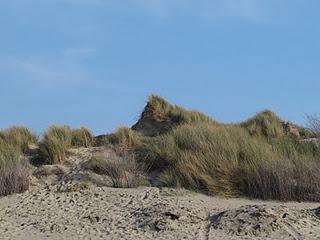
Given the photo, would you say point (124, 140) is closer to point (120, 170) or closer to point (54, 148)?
point (54, 148)

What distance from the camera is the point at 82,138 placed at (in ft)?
59.3

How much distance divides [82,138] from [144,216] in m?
6.65

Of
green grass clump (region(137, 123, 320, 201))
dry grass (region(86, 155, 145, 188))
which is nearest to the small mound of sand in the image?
green grass clump (region(137, 123, 320, 201))

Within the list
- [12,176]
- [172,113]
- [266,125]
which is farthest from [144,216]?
[172,113]

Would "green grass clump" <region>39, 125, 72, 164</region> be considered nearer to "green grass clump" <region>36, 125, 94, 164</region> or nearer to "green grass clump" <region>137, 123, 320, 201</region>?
"green grass clump" <region>36, 125, 94, 164</region>

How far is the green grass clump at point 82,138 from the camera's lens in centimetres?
1786

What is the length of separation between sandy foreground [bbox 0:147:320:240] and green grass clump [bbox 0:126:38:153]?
3.71 metres

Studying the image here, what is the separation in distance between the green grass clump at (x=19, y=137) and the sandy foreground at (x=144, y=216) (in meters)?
3.71

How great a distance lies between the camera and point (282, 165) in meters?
14.0

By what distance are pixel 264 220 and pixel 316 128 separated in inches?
251

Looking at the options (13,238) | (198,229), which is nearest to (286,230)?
(198,229)

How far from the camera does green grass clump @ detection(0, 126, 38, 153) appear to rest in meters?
17.6

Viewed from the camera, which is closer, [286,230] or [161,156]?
[286,230]

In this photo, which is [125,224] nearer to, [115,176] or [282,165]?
[115,176]
